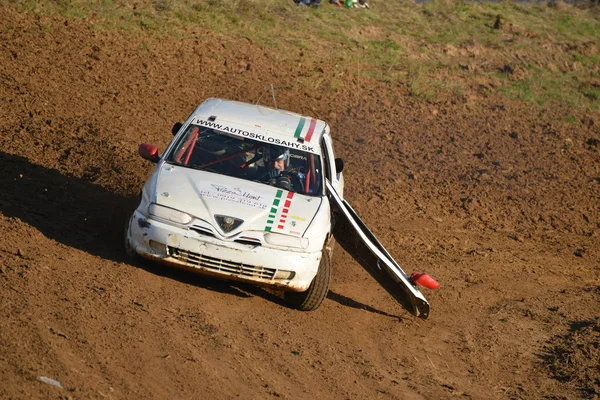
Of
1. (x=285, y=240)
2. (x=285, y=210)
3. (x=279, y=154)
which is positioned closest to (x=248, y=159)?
(x=279, y=154)

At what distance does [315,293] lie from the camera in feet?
27.3

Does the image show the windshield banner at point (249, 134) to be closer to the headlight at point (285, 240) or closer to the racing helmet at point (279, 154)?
the racing helmet at point (279, 154)

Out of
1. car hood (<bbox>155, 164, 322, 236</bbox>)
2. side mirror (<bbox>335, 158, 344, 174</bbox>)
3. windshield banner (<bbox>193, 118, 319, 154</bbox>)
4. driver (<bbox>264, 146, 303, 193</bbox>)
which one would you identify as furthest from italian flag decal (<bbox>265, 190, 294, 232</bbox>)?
side mirror (<bbox>335, 158, 344, 174</bbox>)

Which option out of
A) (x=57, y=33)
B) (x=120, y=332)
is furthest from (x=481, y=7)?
(x=120, y=332)

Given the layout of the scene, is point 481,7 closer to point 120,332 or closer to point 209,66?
point 209,66

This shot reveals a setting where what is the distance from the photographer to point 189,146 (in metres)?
8.80

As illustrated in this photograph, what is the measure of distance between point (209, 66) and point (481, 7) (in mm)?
12355

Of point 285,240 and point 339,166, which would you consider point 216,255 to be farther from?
point 339,166

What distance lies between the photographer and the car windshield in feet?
28.3

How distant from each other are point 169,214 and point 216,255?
0.59 meters

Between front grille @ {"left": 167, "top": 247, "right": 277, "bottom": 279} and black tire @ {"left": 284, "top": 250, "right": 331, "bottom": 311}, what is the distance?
73cm

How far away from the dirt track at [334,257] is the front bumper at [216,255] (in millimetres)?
352

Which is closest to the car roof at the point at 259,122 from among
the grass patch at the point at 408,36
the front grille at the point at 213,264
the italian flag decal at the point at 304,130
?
the italian flag decal at the point at 304,130

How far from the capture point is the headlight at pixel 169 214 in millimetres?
7707
